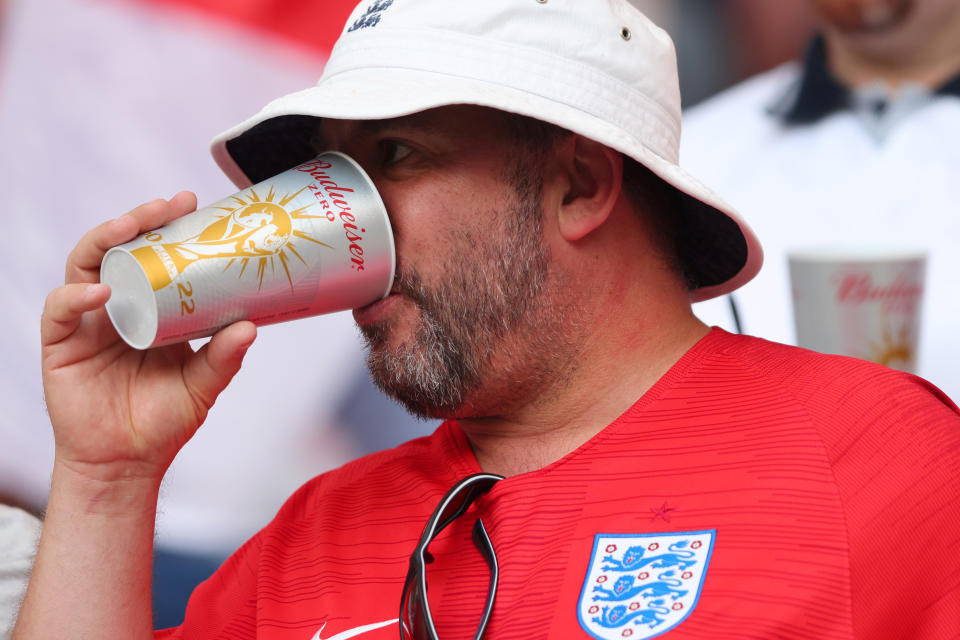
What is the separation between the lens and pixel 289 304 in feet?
2.79

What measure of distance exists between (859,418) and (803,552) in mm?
148

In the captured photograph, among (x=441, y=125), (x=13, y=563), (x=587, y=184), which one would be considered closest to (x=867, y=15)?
(x=587, y=184)

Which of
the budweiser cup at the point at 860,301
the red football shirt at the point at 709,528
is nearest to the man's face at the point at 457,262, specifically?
the red football shirt at the point at 709,528

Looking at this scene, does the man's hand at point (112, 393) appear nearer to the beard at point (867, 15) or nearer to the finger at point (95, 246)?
the finger at point (95, 246)

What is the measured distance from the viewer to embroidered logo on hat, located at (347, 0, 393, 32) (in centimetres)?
96

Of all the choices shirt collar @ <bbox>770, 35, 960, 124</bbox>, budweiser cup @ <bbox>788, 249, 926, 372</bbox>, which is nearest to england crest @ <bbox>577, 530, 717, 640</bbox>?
budweiser cup @ <bbox>788, 249, 926, 372</bbox>

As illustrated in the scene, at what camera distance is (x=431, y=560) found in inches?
35.2

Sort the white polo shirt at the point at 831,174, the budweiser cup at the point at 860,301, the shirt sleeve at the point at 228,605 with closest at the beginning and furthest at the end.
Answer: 1. the shirt sleeve at the point at 228,605
2. the budweiser cup at the point at 860,301
3. the white polo shirt at the point at 831,174

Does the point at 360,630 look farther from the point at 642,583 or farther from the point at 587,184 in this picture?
the point at 587,184

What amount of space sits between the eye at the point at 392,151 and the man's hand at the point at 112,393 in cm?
24

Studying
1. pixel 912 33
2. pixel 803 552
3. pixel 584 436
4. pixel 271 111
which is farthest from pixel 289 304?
pixel 912 33

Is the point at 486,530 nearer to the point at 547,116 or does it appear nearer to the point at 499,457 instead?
the point at 499,457

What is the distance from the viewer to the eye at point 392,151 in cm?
95

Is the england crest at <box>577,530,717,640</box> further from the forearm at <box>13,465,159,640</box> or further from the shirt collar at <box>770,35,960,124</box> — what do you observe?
the shirt collar at <box>770,35,960,124</box>
